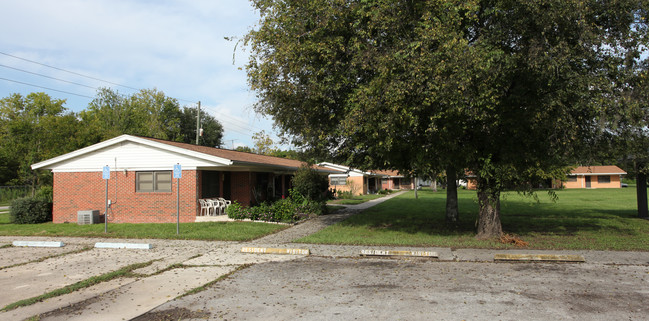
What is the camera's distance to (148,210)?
57.7ft

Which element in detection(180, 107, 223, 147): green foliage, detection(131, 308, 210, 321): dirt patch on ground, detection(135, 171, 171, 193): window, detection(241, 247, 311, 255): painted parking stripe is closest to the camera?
detection(131, 308, 210, 321): dirt patch on ground

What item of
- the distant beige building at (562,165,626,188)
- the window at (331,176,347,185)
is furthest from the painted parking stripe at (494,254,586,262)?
the distant beige building at (562,165,626,188)

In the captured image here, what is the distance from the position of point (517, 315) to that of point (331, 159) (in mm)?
11163

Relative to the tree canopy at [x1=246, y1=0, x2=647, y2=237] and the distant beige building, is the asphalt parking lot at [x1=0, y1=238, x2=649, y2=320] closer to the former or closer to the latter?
the tree canopy at [x1=246, y1=0, x2=647, y2=237]

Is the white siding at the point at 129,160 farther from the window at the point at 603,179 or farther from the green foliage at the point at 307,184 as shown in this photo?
the window at the point at 603,179

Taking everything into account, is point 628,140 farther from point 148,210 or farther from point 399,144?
point 148,210

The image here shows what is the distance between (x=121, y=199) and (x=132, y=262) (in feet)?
31.0

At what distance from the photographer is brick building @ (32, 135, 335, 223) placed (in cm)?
1714

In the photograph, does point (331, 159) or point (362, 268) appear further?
point (331, 159)

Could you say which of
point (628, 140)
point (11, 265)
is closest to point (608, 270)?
point (628, 140)

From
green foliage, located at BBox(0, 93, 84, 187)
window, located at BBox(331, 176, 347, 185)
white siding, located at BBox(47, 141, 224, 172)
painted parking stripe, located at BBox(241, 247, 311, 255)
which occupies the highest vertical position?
green foliage, located at BBox(0, 93, 84, 187)

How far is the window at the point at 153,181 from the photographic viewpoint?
1764 cm

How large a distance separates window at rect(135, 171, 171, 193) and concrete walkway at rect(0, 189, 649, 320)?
4622mm

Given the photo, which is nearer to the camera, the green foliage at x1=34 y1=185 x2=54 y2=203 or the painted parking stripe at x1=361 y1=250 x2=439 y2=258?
the painted parking stripe at x1=361 y1=250 x2=439 y2=258
